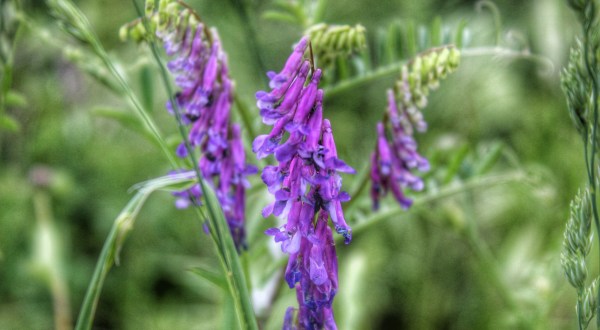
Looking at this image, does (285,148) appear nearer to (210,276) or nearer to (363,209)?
(210,276)

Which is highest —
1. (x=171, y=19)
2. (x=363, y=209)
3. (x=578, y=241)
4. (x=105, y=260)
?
(x=171, y=19)

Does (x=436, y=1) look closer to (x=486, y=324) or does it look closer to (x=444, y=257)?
(x=444, y=257)

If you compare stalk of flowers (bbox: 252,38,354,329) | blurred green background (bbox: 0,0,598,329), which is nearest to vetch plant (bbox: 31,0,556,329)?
stalk of flowers (bbox: 252,38,354,329)

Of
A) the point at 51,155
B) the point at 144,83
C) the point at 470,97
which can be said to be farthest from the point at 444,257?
the point at 51,155

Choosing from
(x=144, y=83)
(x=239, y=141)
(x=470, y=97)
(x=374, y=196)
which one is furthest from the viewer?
(x=470, y=97)

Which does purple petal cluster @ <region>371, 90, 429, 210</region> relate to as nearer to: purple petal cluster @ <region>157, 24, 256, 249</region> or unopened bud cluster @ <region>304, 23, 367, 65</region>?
unopened bud cluster @ <region>304, 23, 367, 65</region>

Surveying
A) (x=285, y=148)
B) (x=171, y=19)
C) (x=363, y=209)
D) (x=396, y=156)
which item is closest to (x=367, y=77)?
(x=396, y=156)
